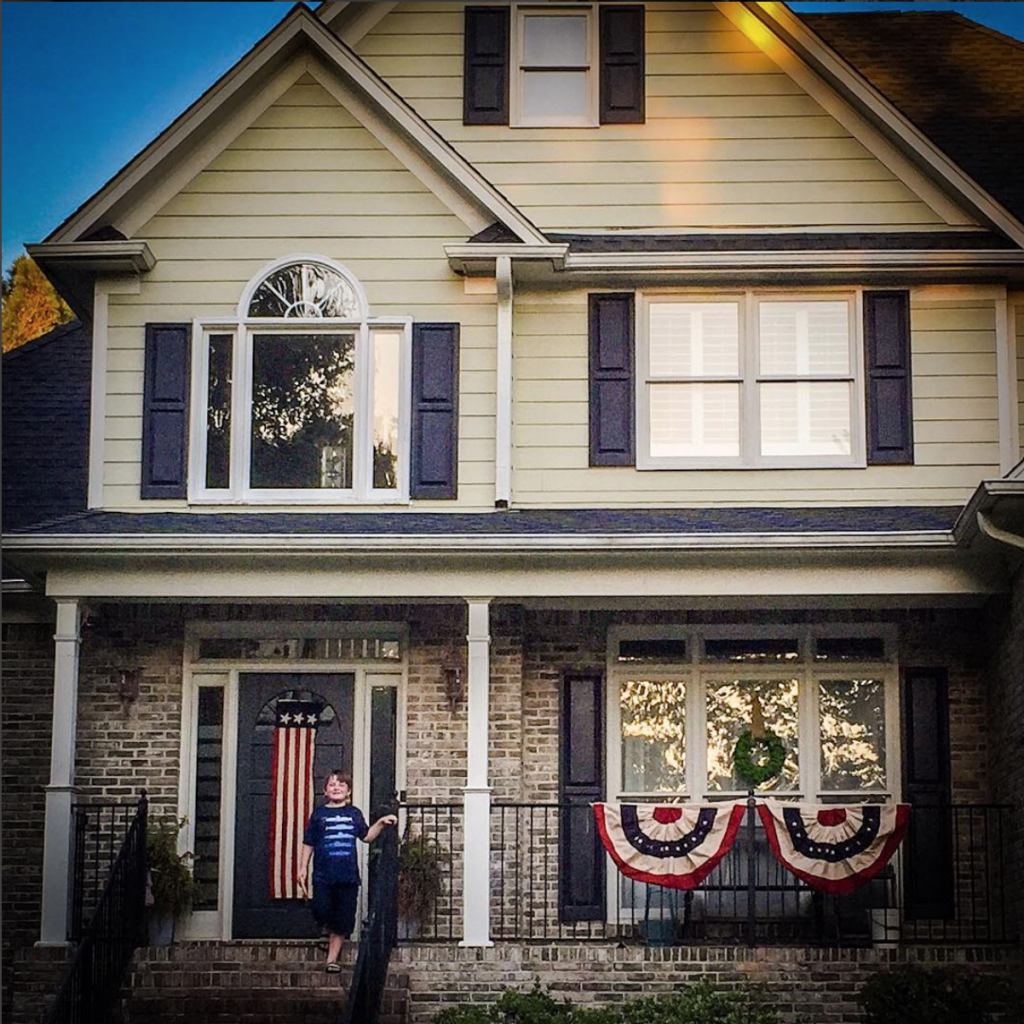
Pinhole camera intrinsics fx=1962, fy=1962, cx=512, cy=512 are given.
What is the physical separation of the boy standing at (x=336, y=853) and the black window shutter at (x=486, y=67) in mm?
5055

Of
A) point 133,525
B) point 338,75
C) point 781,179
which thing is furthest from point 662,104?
point 133,525

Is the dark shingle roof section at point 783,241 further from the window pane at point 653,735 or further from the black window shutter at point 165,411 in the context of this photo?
the window pane at point 653,735

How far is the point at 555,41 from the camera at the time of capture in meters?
14.4

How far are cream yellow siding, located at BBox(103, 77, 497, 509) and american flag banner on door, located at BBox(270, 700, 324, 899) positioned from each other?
183cm

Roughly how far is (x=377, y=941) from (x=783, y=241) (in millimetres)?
5678

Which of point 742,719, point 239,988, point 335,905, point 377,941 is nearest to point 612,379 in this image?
point 742,719

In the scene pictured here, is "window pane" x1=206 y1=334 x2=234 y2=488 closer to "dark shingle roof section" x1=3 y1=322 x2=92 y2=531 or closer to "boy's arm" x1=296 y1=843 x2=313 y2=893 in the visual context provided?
"dark shingle roof section" x1=3 y1=322 x2=92 y2=531

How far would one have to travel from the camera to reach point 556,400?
44.7ft

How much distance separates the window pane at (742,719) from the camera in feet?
44.1

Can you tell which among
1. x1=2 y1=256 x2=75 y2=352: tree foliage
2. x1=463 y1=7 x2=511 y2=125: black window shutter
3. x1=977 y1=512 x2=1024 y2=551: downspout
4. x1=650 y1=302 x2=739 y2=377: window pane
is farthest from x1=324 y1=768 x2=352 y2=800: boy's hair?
x1=2 y1=256 x2=75 y2=352: tree foliage

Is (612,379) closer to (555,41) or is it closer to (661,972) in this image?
(555,41)

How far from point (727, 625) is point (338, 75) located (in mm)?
4723

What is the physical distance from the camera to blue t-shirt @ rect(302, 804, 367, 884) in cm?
1203

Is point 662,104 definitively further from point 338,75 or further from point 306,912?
point 306,912
